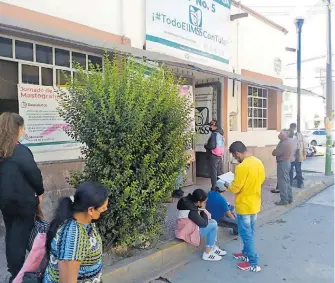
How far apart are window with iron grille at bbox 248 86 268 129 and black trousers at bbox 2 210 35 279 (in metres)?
8.58

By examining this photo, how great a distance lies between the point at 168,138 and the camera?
4.01 meters

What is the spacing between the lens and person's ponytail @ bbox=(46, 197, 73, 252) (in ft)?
6.79

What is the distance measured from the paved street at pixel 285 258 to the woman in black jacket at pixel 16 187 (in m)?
1.71

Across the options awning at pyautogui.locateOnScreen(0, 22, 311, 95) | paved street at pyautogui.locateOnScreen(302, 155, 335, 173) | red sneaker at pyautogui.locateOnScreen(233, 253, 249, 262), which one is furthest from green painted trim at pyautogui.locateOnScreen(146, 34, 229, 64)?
paved street at pyautogui.locateOnScreen(302, 155, 335, 173)

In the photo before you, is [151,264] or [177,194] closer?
[151,264]

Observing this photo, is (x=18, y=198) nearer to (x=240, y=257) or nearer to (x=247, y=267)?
(x=247, y=267)

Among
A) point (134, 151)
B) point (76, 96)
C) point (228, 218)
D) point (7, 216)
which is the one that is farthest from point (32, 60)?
point (228, 218)

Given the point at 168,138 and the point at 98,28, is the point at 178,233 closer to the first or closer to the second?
the point at 168,138

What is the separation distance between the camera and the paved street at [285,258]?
12.8 ft

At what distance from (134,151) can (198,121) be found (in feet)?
19.1

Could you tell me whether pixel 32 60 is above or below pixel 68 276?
above

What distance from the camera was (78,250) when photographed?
1.99m

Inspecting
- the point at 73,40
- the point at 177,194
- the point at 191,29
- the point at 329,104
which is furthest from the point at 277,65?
the point at 73,40

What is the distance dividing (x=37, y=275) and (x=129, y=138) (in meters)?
1.76
